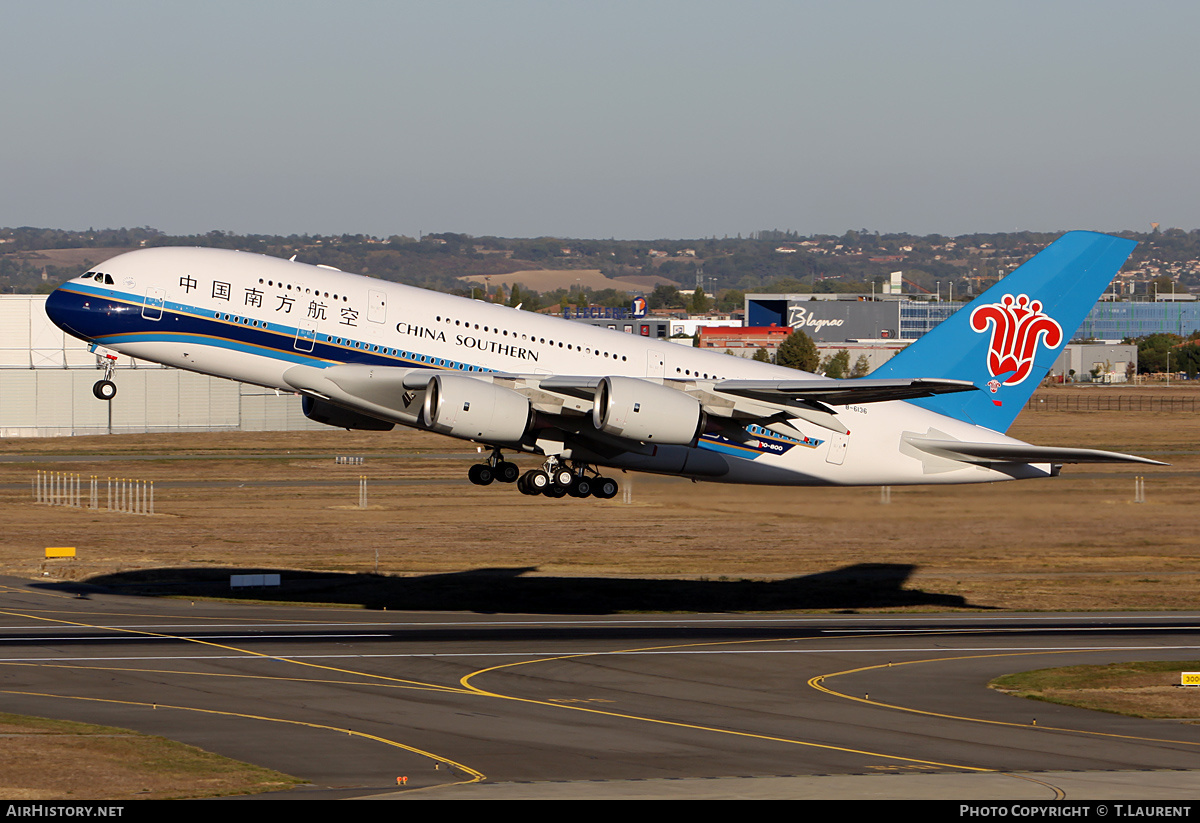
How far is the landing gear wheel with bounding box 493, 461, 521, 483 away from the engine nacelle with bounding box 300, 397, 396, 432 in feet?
13.2

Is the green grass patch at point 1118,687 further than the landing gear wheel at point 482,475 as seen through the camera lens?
No

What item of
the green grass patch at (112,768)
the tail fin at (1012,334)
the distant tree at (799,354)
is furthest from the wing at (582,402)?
the distant tree at (799,354)

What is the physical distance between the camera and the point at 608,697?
39.3 metres

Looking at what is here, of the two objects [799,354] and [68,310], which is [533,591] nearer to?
[68,310]

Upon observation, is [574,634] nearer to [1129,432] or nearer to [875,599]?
[875,599]

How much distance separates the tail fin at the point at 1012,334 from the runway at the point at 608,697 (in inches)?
368

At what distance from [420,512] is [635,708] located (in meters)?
48.6

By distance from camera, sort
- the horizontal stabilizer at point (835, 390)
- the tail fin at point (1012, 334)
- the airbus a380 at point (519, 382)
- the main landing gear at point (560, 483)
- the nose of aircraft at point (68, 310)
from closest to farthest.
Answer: the horizontal stabilizer at point (835, 390) → the airbus a380 at point (519, 382) → the nose of aircraft at point (68, 310) → the main landing gear at point (560, 483) → the tail fin at point (1012, 334)

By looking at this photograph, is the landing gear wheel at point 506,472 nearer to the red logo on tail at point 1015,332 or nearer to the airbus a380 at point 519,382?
the airbus a380 at point 519,382

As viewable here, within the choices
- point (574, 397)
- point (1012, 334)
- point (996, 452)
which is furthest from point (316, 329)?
point (1012, 334)

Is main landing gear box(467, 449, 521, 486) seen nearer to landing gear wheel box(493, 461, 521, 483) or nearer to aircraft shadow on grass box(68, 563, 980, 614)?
landing gear wheel box(493, 461, 521, 483)

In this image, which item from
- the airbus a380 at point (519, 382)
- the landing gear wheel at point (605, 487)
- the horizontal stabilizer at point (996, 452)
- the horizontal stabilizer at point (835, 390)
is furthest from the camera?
the horizontal stabilizer at point (996, 452)

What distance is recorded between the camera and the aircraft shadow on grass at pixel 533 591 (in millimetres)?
59469
